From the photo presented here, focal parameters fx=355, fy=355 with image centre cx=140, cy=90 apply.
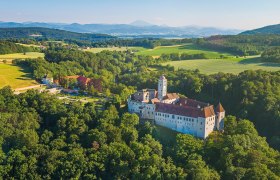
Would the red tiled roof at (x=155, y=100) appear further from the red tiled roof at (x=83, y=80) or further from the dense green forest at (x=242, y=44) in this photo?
the dense green forest at (x=242, y=44)

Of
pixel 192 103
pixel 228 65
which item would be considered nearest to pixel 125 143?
pixel 192 103

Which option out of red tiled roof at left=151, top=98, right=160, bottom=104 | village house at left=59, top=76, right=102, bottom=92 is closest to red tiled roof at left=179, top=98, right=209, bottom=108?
red tiled roof at left=151, top=98, right=160, bottom=104

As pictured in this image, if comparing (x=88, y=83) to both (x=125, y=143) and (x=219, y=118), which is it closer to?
(x=125, y=143)

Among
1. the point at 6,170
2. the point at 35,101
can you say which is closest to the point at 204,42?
the point at 35,101

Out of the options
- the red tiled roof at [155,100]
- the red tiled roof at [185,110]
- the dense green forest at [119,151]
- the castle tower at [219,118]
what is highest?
the red tiled roof at [155,100]

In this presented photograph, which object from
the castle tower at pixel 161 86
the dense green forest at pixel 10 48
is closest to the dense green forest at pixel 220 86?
the castle tower at pixel 161 86

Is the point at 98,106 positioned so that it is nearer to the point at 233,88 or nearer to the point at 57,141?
the point at 57,141

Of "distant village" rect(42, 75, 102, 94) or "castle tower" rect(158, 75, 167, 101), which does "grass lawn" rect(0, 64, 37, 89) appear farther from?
"castle tower" rect(158, 75, 167, 101)
